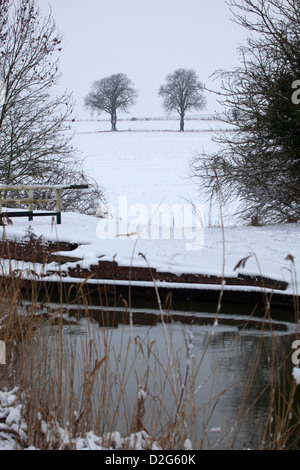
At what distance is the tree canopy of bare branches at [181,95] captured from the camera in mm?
45031

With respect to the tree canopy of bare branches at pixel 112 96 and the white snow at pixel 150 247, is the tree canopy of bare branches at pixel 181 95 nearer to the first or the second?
the tree canopy of bare branches at pixel 112 96

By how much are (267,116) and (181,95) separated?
3671 cm

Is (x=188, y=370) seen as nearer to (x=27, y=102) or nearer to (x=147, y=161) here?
(x=27, y=102)

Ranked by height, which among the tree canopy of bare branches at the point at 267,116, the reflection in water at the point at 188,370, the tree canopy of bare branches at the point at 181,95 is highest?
the tree canopy of bare branches at the point at 181,95

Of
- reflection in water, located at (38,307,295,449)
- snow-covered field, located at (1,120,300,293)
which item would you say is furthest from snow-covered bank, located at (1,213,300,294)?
reflection in water, located at (38,307,295,449)

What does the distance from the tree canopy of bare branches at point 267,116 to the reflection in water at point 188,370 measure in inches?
204

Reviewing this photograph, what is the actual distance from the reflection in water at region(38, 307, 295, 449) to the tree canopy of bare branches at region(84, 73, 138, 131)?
137ft

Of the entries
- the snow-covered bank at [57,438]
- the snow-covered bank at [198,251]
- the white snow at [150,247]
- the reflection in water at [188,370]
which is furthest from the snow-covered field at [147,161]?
the snow-covered bank at [57,438]

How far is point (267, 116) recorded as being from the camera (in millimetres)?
10359

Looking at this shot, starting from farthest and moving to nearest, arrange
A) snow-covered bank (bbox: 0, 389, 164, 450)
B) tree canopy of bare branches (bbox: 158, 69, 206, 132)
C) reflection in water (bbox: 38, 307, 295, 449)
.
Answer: tree canopy of bare branches (bbox: 158, 69, 206, 132) → reflection in water (bbox: 38, 307, 295, 449) → snow-covered bank (bbox: 0, 389, 164, 450)

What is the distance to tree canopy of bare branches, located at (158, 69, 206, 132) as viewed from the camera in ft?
148

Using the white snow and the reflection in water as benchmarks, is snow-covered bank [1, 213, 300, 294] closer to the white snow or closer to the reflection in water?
the white snow

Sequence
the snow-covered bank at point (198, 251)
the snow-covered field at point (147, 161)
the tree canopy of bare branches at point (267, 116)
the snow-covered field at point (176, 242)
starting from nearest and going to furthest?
the snow-covered bank at point (198, 251) → the snow-covered field at point (176, 242) → the tree canopy of bare branches at point (267, 116) → the snow-covered field at point (147, 161)

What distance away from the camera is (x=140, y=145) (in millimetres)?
35562
